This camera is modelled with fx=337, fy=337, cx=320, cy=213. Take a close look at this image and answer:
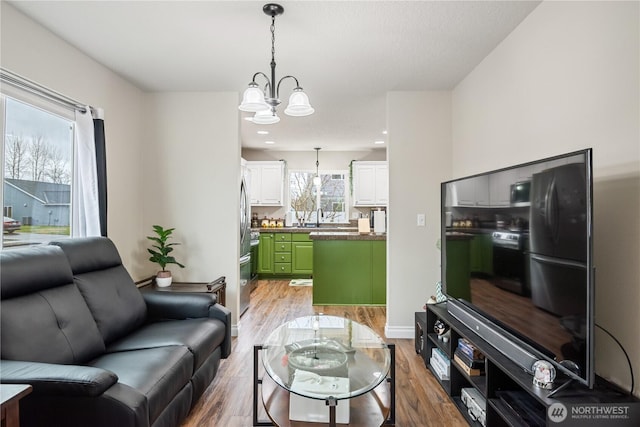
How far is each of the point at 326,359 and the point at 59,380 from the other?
126 centimetres

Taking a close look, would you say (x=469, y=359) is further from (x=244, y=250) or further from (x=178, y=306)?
(x=244, y=250)

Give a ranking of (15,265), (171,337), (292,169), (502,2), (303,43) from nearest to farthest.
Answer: (15,265) → (502,2) → (171,337) → (303,43) → (292,169)

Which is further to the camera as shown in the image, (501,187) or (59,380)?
(501,187)

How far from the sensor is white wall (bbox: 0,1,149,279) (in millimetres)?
2129

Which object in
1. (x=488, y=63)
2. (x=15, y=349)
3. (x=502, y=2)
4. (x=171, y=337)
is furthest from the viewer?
(x=488, y=63)

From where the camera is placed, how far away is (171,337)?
2137 mm

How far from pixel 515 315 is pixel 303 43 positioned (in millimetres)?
2252

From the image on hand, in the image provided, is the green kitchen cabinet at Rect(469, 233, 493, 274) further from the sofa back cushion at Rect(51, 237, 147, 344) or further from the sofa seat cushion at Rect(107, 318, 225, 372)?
the sofa back cushion at Rect(51, 237, 147, 344)

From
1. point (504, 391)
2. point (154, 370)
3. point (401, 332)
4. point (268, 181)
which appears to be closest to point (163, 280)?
point (154, 370)

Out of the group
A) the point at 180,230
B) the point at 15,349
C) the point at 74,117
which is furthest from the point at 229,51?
the point at 15,349

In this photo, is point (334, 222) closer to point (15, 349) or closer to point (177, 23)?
point (177, 23)

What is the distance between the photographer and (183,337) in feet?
7.03

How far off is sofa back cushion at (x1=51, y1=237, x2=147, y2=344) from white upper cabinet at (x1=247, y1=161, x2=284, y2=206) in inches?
176

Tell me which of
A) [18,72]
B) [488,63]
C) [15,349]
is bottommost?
[15,349]
